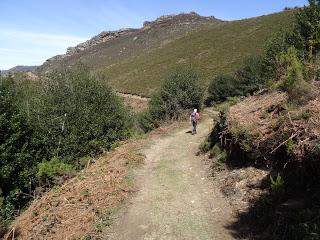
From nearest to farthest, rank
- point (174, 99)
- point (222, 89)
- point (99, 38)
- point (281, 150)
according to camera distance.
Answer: point (281, 150)
point (174, 99)
point (222, 89)
point (99, 38)

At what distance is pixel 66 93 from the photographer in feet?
87.4

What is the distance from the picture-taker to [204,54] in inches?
2721

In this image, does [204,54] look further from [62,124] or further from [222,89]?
[62,124]

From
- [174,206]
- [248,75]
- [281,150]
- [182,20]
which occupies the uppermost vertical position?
[182,20]

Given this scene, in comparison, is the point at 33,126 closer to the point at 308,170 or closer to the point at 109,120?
the point at 109,120

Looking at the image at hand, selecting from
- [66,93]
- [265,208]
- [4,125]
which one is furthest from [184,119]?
[265,208]

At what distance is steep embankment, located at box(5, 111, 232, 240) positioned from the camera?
452 inches

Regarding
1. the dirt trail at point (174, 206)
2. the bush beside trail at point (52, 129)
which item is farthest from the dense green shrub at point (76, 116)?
the dirt trail at point (174, 206)

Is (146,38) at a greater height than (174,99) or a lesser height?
greater

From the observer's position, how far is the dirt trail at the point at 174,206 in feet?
36.8

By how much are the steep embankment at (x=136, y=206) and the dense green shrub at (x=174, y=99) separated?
1174cm

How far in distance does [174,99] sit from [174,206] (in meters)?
18.1

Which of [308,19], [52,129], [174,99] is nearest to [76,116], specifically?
[52,129]

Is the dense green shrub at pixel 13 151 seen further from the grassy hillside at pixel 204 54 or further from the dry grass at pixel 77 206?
the grassy hillside at pixel 204 54
